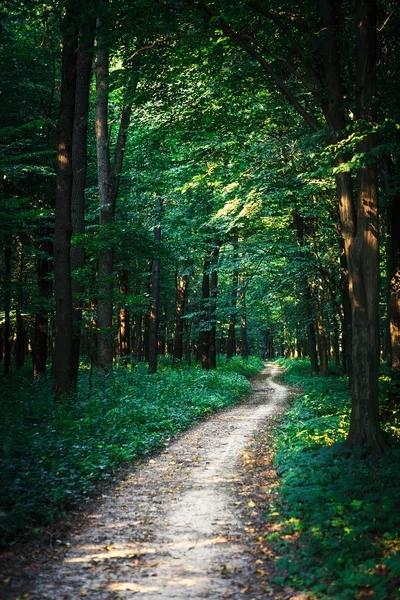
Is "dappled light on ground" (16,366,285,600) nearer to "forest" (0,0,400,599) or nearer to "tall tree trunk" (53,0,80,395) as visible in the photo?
"forest" (0,0,400,599)

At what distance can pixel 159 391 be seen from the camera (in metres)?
15.1

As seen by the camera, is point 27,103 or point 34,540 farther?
point 27,103

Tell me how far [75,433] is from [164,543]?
4260 millimetres

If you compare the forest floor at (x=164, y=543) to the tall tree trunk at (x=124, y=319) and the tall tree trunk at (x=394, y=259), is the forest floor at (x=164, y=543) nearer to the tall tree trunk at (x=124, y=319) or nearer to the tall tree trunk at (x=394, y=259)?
the tall tree trunk at (x=394, y=259)

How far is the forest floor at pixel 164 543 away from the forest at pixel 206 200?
0.31m

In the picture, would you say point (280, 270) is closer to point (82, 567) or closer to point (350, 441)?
point (350, 441)

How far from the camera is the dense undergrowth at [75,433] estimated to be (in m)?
5.96

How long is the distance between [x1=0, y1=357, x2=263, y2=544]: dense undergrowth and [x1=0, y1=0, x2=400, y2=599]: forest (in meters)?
0.05

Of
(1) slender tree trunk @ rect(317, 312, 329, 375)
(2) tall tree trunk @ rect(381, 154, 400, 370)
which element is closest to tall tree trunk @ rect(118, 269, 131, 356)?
(1) slender tree trunk @ rect(317, 312, 329, 375)

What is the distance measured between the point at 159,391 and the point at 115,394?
76.1 inches

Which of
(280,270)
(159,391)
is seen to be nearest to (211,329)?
(280,270)

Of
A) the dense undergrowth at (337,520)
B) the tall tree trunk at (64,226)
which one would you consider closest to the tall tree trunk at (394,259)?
the dense undergrowth at (337,520)

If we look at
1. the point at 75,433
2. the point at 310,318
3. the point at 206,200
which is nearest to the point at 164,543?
the point at 75,433

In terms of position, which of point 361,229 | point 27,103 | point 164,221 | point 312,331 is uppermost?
point 27,103
